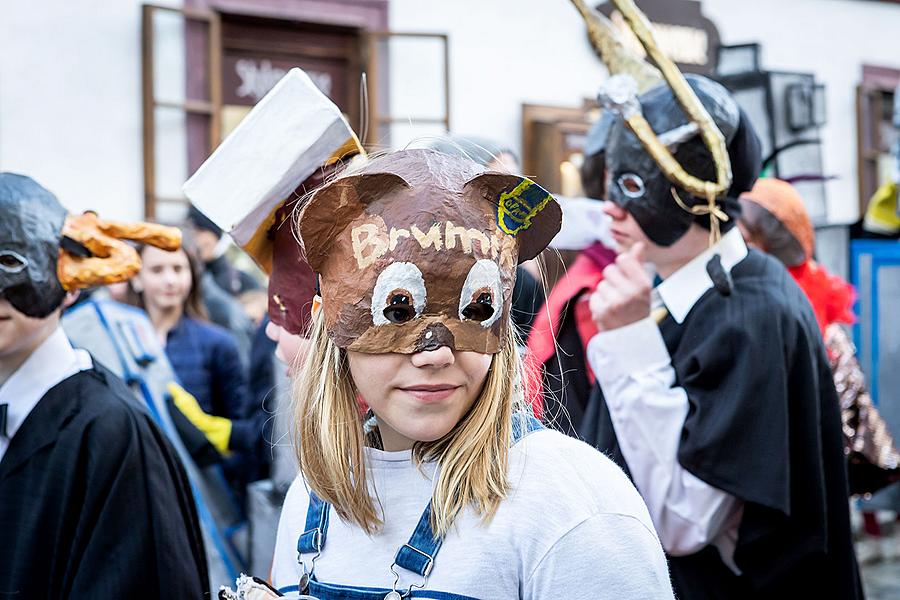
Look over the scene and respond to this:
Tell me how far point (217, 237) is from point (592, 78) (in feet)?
14.5

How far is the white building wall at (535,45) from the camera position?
9250mm

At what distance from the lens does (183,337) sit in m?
4.95

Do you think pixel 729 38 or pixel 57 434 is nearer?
pixel 57 434

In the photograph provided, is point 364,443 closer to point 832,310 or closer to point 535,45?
point 832,310

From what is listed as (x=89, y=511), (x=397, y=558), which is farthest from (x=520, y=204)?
(x=89, y=511)

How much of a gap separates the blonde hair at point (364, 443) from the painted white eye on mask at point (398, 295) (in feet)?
0.52

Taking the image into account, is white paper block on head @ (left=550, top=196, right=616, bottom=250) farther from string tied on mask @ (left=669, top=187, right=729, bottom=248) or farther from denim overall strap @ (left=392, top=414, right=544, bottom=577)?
denim overall strap @ (left=392, top=414, right=544, bottom=577)

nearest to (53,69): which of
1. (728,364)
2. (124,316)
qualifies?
(124,316)

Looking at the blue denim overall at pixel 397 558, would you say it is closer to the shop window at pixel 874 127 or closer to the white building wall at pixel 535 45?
the white building wall at pixel 535 45

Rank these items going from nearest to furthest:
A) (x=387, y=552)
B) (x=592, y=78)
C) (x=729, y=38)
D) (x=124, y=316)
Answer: (x=387, y=552) → (x=124, y=316) → (x=592, y=78) → (x=729, y=38)

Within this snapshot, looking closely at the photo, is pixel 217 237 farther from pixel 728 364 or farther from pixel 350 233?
pixel 350 233

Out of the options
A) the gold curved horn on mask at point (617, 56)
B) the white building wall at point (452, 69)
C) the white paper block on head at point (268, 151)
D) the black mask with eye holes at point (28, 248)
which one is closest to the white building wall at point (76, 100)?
the white building wall at point (452, 69)

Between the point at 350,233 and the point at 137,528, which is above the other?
the point at 350,233

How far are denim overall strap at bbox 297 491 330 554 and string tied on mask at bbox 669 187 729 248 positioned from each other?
1438 millimetres
